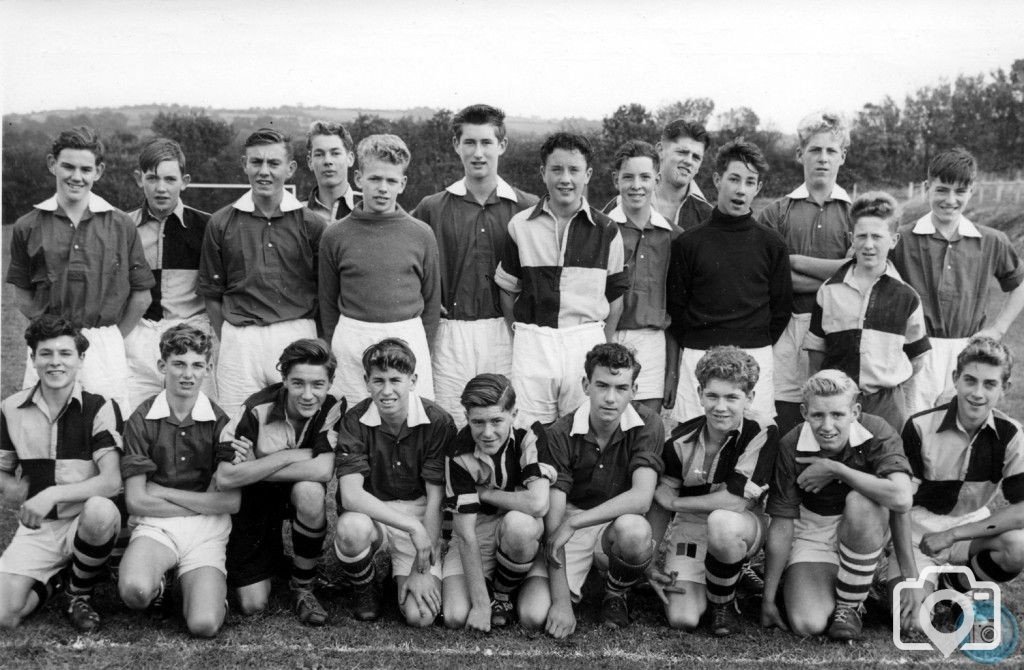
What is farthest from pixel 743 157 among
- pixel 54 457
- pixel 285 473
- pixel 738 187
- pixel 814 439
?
pixel 54 457

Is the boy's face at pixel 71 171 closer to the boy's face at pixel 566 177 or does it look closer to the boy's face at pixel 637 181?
the boy's face at pixel 566 177

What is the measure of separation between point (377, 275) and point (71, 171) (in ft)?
5.01

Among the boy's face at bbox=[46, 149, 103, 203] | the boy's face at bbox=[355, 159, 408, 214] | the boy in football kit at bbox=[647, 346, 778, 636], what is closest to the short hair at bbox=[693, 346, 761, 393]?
the boy in football kit at bbox=[647, 346, 778, 636]

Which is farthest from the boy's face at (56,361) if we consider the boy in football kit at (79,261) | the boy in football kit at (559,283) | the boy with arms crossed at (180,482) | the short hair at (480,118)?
the short hair at (480,118)

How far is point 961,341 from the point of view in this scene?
434cm

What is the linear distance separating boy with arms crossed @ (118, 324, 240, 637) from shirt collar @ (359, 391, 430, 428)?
23.7 inches

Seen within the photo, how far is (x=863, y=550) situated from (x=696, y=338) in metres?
1.23

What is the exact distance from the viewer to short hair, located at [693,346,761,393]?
3686mm

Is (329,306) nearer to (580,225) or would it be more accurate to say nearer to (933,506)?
(580,225)

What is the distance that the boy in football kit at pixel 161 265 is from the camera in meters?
4.62

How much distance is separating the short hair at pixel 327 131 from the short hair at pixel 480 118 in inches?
26.6

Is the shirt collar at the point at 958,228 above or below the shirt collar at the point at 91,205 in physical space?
above

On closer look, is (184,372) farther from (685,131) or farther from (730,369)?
(685,131)

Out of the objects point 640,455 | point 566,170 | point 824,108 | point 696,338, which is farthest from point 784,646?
point 824,108
